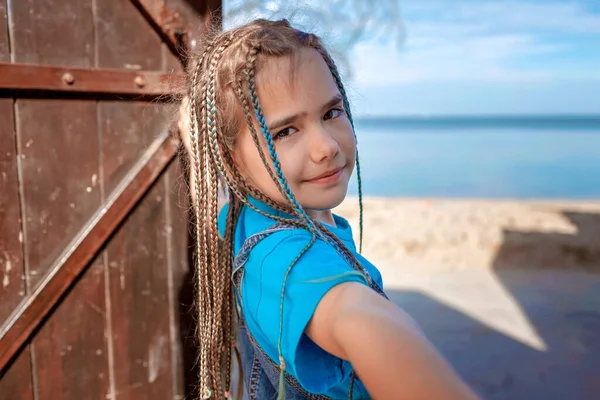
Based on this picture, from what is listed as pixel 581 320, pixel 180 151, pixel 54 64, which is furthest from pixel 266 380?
pixel 581 320

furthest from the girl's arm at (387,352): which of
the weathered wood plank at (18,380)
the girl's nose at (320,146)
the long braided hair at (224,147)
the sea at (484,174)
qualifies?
the sea at (484,174)

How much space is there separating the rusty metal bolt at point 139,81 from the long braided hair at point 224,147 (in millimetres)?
639

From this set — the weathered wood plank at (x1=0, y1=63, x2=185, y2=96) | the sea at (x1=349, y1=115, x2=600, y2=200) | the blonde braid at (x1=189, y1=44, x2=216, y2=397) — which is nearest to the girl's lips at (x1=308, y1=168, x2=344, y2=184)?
the blonde braid at (x1=189, y1=44, x2=216, y2=397)

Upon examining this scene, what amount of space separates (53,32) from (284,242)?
3.94 feet

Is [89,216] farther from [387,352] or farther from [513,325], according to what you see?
[513,325]

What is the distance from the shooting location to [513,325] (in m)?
4.70

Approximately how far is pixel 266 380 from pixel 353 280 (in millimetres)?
→ 574

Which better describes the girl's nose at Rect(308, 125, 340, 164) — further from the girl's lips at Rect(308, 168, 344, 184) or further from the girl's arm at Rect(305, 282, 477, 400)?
the girl's arm at Rect(305, 282, 477, 400)

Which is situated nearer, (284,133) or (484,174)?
(284,133)

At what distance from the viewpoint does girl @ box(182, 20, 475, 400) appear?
93 cm

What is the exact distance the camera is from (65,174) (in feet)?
6.36

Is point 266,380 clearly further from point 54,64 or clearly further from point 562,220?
point 562,220

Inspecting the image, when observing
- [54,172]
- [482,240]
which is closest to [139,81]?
[54,172]

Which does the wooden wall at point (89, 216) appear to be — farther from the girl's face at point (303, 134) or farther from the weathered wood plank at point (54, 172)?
the girl's face at point (303, 134)
